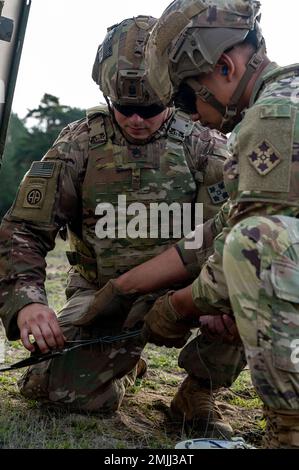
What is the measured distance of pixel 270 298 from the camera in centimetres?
314

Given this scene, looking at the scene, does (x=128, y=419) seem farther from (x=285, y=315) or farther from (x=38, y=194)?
(x=285, y=315)

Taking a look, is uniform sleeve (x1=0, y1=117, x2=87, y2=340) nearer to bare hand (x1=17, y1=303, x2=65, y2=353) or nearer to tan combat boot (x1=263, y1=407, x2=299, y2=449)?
bare hand (x1=17, y1=303, x2=65, y2=353)

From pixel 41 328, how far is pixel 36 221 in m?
0.68

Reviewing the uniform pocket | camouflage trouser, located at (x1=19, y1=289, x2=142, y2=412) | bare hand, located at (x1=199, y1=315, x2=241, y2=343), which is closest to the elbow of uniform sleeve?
bare hand, located at (x1=199, y1=315, x2=241, y2=343)

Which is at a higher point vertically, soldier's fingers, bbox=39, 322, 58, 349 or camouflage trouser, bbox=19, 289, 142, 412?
soldier's fingers, bbox=39, 322, 58, 349

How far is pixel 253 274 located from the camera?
316 cm

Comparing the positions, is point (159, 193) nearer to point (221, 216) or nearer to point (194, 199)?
point (194, 199)

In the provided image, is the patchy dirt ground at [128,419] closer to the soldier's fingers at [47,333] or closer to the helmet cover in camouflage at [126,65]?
the soldier's fingers at [47,333]

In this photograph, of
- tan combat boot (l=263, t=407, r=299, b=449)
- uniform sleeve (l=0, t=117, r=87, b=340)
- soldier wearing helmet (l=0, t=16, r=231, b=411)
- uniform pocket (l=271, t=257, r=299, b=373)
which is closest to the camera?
uniform pocket (l=271, t=257, r=299, b=373)

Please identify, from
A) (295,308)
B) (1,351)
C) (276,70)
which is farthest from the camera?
(1,351)

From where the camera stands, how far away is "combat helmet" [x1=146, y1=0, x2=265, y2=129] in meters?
3.58

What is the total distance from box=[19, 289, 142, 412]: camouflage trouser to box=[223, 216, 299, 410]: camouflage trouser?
1.51 metres

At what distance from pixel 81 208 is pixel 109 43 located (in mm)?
978

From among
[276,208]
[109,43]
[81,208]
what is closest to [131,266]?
[81,208]
